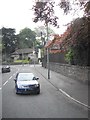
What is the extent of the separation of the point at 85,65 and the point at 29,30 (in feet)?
438

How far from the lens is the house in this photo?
488 feet

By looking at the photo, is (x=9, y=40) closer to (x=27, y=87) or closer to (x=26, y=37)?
(x=26, y=37)

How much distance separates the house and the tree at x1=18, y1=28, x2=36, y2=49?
4.03 m

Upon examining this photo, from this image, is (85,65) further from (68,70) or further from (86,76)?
(68,70)

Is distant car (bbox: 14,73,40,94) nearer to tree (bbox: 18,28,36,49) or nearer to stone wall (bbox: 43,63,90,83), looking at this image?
stone wall (bbox: 43,63,90,83)

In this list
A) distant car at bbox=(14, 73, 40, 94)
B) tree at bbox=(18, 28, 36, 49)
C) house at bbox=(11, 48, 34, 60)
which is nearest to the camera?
distant car at bbox=(14, 73, 40, 94)

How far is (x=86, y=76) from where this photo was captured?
27.5 meters

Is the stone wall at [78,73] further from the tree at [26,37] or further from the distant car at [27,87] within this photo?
the tree at [26,37]

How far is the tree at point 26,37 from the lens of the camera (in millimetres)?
156125

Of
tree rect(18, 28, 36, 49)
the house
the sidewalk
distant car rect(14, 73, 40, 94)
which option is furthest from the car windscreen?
tree rect(18, 28, 36, 49)

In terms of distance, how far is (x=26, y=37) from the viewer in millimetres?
158875

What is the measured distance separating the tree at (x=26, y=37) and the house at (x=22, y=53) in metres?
4.03

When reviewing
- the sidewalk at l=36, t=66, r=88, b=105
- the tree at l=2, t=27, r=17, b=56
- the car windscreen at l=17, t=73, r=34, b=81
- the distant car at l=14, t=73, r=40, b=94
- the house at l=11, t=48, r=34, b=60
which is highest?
the tree at l=2, t=27, r=17, b=56

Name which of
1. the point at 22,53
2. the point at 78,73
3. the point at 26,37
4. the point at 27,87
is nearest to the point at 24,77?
the point at 27,87
